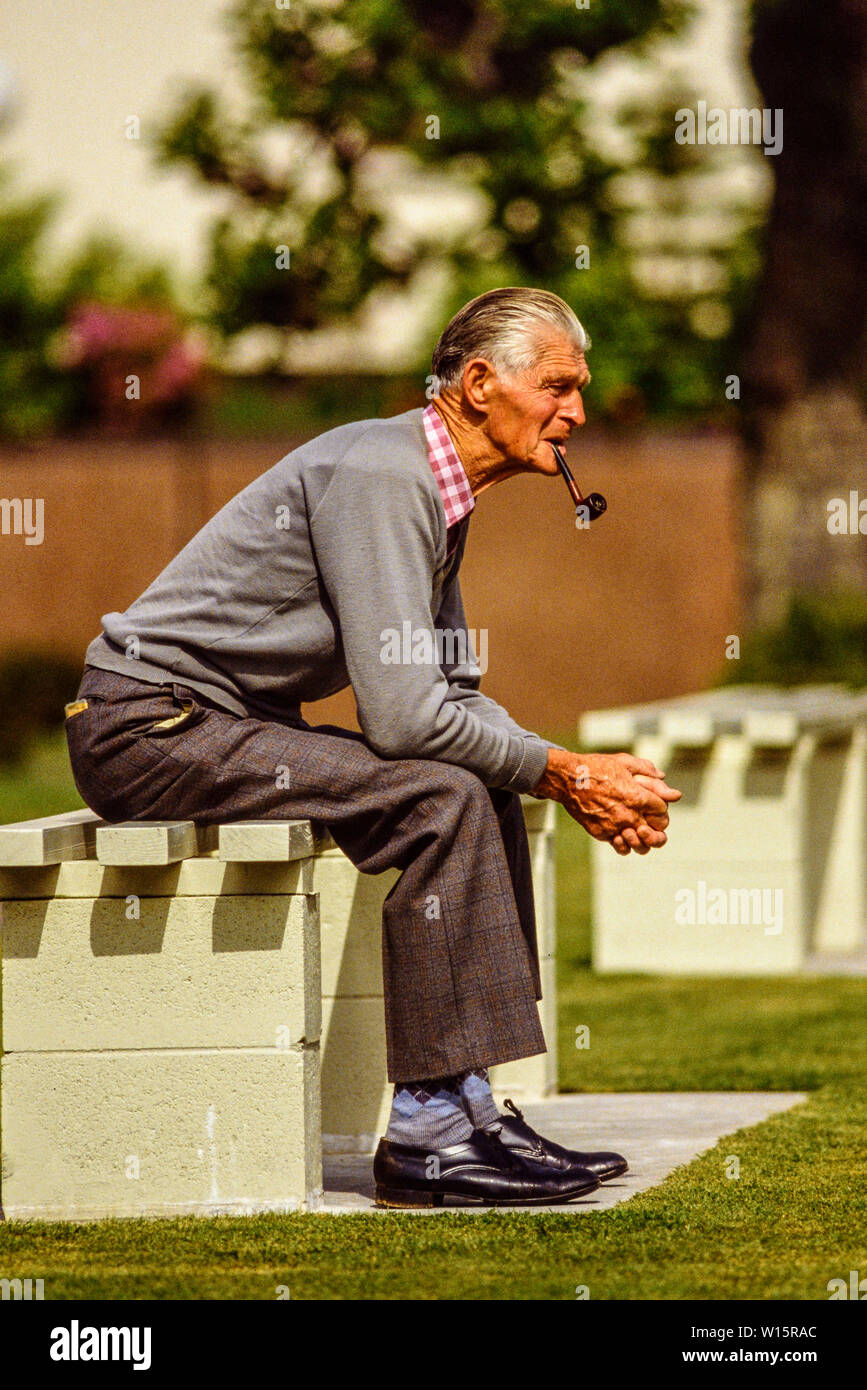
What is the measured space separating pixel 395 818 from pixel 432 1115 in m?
0.54

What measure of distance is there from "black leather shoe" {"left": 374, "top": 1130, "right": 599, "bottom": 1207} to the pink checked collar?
114 centimetres

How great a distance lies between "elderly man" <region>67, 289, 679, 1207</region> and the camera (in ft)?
12.5

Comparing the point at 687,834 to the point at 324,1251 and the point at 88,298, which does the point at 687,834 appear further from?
the point at 88,298

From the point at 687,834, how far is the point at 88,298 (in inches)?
744

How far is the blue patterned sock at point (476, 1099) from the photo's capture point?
391cm

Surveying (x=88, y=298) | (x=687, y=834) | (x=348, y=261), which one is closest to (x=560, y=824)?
(x=687, y=834)

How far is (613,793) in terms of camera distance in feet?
12.8

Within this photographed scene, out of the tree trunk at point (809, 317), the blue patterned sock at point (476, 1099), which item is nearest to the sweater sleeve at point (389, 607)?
the blue patterned sock at point (476, 1099)

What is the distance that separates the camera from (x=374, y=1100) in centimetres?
466

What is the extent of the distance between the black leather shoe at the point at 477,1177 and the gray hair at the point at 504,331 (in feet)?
4.64

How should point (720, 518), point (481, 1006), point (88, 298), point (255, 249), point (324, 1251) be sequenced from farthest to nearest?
1. point (88, 298)
2. point (720, 518)
3. point (255, 249)
4. point (481, 1006)
5. point (324, 1251)

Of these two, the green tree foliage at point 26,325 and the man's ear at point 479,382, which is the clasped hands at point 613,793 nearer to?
the man's ear at point 479,382

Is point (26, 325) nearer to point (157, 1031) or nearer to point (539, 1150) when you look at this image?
point (157, 1031)

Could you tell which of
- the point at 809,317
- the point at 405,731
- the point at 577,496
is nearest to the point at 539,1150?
the point at 405,731
